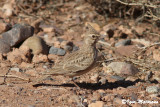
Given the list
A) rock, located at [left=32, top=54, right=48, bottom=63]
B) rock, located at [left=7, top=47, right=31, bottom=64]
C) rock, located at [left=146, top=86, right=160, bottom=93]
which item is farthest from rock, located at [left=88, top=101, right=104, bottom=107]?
rock, located at [left=7, top=47, right=31, bottom=64]

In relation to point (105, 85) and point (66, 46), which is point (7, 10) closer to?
point (66, 46)

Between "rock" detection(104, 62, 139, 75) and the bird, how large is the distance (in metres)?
1.07

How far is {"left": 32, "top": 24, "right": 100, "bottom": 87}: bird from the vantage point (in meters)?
5.61

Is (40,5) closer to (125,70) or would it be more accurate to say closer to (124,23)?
(124,23)

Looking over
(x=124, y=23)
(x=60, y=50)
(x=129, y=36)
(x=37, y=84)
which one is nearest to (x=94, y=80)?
(x=37, y=84)

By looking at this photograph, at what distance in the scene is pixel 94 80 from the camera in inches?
247

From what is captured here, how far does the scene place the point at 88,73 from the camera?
22.1ft

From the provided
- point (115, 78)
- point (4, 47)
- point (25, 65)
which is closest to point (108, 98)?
point (115, 78)

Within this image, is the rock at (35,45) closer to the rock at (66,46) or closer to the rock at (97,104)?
the rock at (66,46)

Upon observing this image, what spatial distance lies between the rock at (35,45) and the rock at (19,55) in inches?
8.1

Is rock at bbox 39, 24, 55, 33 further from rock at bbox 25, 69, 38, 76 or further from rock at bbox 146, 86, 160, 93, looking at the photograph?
rock at bbox 146, 86, 160, 93

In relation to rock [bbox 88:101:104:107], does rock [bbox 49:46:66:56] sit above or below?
below

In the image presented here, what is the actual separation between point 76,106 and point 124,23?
5.68 m

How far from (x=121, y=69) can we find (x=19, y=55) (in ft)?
7.91
